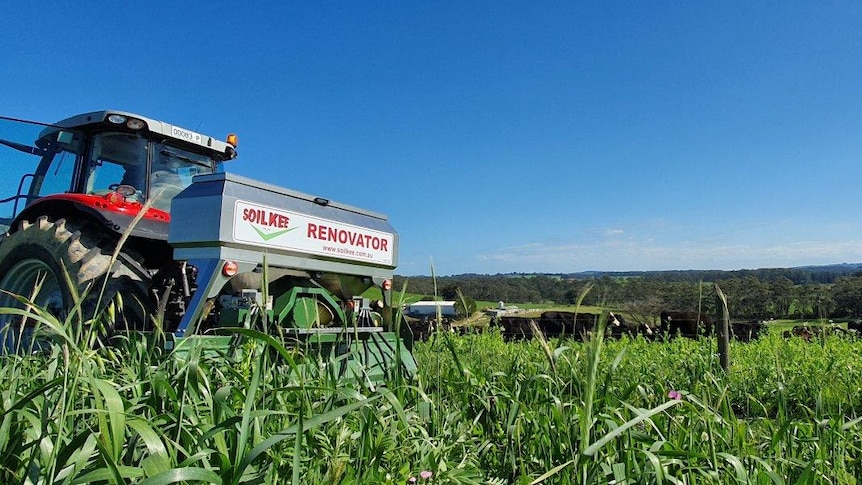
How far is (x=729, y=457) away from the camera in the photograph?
1.64 metres

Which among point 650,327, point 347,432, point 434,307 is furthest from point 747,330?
point 347,432

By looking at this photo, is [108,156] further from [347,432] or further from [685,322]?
[685,322]

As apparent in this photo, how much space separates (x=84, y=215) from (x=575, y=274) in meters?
4.21

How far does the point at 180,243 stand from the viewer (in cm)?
426

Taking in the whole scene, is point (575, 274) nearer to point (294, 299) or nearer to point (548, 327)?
point (294, 299)

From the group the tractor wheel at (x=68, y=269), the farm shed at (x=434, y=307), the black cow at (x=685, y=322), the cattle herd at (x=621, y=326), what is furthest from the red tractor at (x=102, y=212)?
the black cow at (x=685, y=322)

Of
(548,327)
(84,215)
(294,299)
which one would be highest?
(84,215)

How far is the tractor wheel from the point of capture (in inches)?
170

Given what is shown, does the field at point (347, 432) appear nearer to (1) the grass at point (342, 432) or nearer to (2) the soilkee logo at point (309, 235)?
(1) the grass at point (342, 432)

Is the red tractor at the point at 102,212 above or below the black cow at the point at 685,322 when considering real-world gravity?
above

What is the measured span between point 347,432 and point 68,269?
132 inches

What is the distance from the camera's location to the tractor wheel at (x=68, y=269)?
4.32 m

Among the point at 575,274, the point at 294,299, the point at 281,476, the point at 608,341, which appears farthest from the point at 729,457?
the point at 608,341

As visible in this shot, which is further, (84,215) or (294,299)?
(84,215)
